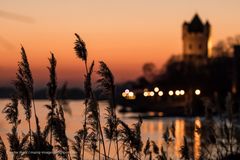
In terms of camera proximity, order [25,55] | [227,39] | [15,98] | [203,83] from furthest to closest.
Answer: [227,39]
[203,83]
[15,98]
[25,55]

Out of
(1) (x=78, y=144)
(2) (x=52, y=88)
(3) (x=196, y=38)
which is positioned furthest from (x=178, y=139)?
(3) (x=196, y=38)

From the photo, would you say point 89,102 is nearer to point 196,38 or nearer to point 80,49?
point 80,49

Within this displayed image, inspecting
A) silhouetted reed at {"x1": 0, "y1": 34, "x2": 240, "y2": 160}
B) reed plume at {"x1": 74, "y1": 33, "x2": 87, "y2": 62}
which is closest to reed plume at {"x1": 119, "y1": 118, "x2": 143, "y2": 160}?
silhouetted reed at {"x1": 0, "y1": 34, "x2": 240, "y2": 160}

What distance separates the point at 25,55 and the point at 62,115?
108 cm

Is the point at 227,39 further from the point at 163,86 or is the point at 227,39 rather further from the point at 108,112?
the point at 108,112

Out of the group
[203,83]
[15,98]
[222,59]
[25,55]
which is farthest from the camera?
[222,59]

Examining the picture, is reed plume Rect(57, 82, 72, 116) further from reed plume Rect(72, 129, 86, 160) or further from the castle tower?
the castle tower

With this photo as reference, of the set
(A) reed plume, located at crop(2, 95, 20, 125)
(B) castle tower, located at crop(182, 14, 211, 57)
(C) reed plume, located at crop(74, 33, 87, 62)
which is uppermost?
(B) castle tower, located at crop(182, 14, 211, 57)

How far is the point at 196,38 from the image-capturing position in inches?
6786

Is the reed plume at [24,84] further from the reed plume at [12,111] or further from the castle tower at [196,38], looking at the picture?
the castle tower at [196,38]

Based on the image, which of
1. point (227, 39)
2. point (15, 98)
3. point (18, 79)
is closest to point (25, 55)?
point (18, 79)

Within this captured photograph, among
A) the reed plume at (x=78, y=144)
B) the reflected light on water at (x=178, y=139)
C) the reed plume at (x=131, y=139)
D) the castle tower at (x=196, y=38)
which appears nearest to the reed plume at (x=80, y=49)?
the reed plume at (x=131, y=139)

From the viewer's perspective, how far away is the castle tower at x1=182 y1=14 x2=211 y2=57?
16788 cm

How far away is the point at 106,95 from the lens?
317 inches
